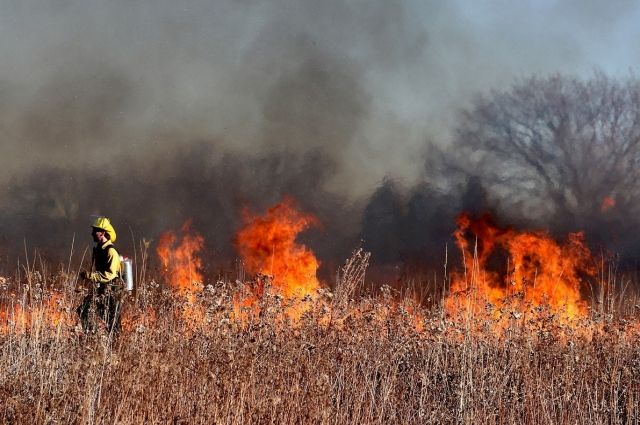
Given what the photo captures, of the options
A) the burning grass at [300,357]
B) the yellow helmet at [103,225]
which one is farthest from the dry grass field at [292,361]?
the yellow helmet at [103,225]

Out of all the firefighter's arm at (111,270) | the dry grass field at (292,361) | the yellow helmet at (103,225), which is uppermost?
the yellow helmet at (103,225)

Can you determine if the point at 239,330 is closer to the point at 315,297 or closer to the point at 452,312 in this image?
the point at 315,297

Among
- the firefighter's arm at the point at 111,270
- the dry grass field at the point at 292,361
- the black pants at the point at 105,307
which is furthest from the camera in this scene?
the firefighter's arm at the point at 111,270

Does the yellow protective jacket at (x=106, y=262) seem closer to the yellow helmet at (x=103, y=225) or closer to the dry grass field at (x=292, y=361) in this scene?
the yellow helmet at (x=103, y=225)

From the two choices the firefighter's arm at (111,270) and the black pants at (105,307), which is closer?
the black pants at (105,307)

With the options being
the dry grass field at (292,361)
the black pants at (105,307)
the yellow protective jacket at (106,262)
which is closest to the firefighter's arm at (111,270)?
the yellow protective jacket at (106,262)

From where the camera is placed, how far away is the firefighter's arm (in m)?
9.65

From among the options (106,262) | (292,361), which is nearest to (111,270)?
(106,262)

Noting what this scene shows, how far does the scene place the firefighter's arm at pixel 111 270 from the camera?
380 inches

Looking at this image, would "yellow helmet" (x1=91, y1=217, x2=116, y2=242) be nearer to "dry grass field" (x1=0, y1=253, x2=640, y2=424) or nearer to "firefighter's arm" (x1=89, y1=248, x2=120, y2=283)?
"firefighter's arm" (x1=89, y1=248, x2=120, y2=283)

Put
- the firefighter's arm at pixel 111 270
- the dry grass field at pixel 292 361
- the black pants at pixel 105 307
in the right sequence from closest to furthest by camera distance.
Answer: the dry grass field at pixel 292 361 < the black pants at pixel 105 307 < the firefighter's arm at pixel 111 270

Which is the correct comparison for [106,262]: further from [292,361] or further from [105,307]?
[292,361]

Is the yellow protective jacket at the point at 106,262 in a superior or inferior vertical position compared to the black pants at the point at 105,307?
superior

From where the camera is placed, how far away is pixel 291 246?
20047 mm
